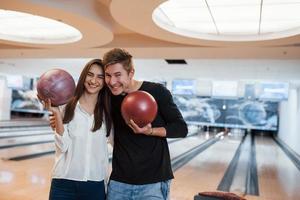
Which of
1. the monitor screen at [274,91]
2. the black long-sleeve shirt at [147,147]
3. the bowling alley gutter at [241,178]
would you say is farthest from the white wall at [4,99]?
the black long-sleeve shirt at [147,147]

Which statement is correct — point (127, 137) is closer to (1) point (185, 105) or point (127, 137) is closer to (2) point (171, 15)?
(2) point (171, 15)

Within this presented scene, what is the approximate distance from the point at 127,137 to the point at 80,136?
19 centimetres

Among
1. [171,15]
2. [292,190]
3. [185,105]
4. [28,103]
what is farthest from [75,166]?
[28,103]

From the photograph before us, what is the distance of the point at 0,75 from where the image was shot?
45.0ft

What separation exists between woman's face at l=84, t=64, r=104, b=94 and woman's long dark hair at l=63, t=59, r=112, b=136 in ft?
0.04

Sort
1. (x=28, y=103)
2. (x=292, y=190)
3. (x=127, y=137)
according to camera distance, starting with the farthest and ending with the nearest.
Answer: (x=28, y=103), (x=292, y=190), (x=127, y=137)

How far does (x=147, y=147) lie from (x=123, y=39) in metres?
4.08

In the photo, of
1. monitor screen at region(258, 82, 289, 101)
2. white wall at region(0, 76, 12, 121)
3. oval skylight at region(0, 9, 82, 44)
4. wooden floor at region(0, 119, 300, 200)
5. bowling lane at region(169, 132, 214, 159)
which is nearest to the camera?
wooden floor at region(0, 119, 300, 200)

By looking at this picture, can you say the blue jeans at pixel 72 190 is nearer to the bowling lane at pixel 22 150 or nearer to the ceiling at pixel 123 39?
the ceiling at pixel 123 39

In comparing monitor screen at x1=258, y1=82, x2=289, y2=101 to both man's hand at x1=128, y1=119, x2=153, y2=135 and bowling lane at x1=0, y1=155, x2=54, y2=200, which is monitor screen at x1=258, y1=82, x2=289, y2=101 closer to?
bowling lane at x1=0, y1=155, x2=54, y2=200

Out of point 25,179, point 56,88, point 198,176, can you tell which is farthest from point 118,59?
Result: point 198,176

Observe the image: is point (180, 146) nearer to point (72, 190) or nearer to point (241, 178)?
point (241, 178)

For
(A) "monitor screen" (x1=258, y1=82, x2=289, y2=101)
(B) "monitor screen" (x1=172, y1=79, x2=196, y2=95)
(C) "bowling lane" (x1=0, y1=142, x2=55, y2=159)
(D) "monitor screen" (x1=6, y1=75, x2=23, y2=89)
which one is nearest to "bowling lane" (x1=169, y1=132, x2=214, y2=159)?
(B) "monitor screen" (x1=172, y1=79, x2=196, y2=95)

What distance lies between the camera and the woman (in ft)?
4.48
